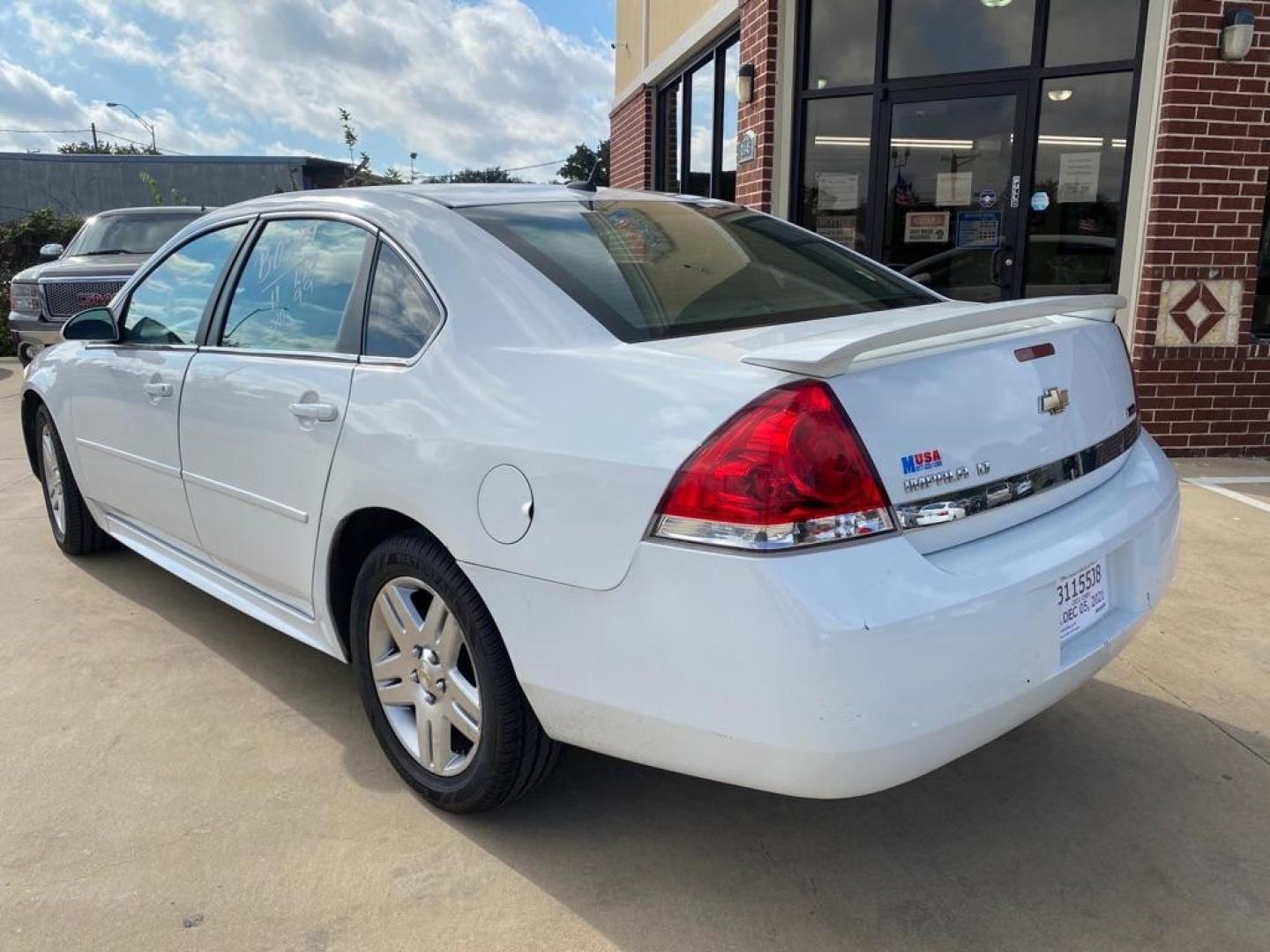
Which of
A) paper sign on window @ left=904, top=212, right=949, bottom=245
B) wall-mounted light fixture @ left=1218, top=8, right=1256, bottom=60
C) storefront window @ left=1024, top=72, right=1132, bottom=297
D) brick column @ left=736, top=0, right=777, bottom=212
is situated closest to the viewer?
wall-mounted light fixture @ left=1218, top=8, right=1256, bottom=60

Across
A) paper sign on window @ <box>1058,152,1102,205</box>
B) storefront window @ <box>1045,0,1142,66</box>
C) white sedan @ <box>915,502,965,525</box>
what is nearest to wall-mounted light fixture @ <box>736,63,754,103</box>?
storefront window @ <box>1045,0,1142,66</box>

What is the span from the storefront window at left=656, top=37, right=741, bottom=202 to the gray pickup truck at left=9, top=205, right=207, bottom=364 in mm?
5158

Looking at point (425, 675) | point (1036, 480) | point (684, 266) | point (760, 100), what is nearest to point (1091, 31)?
point (760, 100)

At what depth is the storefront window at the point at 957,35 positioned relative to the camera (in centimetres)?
696

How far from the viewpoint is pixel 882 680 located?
185 centimetres

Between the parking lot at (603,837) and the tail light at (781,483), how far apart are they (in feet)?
2.95

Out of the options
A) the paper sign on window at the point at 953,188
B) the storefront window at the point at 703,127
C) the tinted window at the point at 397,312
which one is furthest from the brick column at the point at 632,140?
the tinted window at the point at 397,312

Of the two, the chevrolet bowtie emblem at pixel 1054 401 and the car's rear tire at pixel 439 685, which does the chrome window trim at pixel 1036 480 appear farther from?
the car's rear tire at pixel 439 685

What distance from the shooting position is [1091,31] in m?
6.63

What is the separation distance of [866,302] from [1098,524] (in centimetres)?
88

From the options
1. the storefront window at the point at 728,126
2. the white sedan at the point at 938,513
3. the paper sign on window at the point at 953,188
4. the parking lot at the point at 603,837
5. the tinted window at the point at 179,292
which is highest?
the storefront window at the point at 728,126

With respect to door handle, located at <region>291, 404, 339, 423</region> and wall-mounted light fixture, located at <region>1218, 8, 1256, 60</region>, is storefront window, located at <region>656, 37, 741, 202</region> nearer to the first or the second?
wall-mounted light fixture, located at <region>1218, 8, 1256, 60</region>

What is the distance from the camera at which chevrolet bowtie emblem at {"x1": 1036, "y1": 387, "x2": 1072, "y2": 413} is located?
227 centimetres

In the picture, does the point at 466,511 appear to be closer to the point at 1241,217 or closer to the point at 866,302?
the point at 866,302
